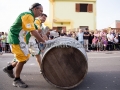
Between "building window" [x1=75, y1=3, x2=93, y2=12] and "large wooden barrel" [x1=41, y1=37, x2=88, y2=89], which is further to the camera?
"building window" [x1=75, y1=3, x2=93, y2=12]

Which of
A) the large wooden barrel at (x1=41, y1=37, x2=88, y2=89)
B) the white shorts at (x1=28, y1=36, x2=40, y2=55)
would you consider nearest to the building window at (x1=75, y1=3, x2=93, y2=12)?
the white shorts at (x1=28, y1=36, x2=40, y2=55)

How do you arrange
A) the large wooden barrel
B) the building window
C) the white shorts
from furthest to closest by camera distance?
the building window → the white shorts → the large wooden barrel

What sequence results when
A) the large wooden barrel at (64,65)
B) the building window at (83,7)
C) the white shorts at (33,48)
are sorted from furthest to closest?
1. the building window at (83,7)
2. the white shorts at (33,48)
3. the large wooden barrel at (64,65)

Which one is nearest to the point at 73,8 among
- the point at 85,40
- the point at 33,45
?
the point at 85,40

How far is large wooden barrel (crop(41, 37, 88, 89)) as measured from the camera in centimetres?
462

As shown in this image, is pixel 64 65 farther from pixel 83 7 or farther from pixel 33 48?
pixel 83 7

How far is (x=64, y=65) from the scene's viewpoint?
468cm

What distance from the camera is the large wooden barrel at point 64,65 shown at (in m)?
4.62

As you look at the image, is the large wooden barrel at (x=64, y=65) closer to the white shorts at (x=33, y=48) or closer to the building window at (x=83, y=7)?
the white shorts at (x=33, y=48)

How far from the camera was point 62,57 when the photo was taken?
4.66 metres

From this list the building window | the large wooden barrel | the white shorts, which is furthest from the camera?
the building window

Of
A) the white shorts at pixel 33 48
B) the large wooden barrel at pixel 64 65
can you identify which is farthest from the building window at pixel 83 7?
the large wooden barrel at pixel 64 65

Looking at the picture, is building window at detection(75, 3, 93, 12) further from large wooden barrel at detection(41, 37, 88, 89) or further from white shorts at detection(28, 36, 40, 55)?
large wooden barrel at detection(41, 37, 88, 89)

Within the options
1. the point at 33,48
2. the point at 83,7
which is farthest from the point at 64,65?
the point at 83,7
